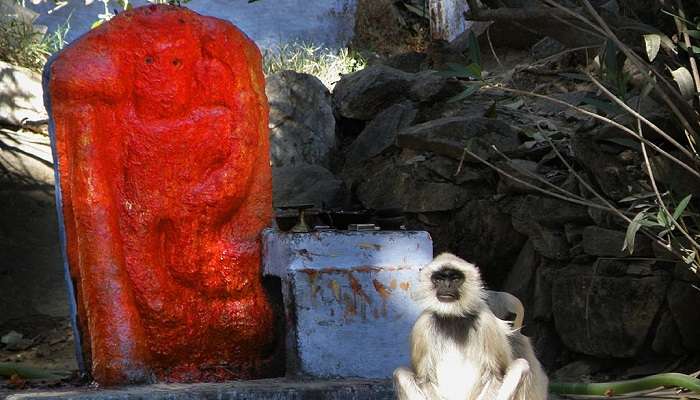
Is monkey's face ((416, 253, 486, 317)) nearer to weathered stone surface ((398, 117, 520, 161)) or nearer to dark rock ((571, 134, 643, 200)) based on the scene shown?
dark rock ((571, 134, 643, 200))

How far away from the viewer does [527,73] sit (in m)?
9.28

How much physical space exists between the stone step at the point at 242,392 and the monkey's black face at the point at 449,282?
37.0 inches

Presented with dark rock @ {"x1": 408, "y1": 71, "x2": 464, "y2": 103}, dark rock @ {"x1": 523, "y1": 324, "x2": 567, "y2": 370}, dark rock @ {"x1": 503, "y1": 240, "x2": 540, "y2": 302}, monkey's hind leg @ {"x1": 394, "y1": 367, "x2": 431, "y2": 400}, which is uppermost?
dark rock @ {"x1": 408, "y1": 71, "x2": 464, "y2": 103}

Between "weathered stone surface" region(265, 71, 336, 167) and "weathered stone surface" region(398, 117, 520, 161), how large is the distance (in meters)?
1.75

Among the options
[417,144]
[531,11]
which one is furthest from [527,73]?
[531,11]

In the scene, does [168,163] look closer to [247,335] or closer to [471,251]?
[247,335]

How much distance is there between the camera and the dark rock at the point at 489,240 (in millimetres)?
7539

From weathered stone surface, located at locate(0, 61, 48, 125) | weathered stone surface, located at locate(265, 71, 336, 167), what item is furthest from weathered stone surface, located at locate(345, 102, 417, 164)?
weathered stone surface, located at locate(0, 61, 48, 125)

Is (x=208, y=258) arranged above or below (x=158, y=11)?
below

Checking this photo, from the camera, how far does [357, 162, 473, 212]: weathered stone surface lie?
25.6ft

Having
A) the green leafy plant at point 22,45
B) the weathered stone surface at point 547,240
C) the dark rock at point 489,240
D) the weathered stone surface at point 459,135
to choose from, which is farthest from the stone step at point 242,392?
the green leafy plant at point 22,45

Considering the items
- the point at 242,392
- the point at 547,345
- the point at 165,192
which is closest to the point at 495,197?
the point at 547,345

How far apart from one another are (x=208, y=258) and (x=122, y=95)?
0.90m

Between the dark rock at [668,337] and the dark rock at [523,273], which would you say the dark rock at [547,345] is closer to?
the dark rock at [523,273]
